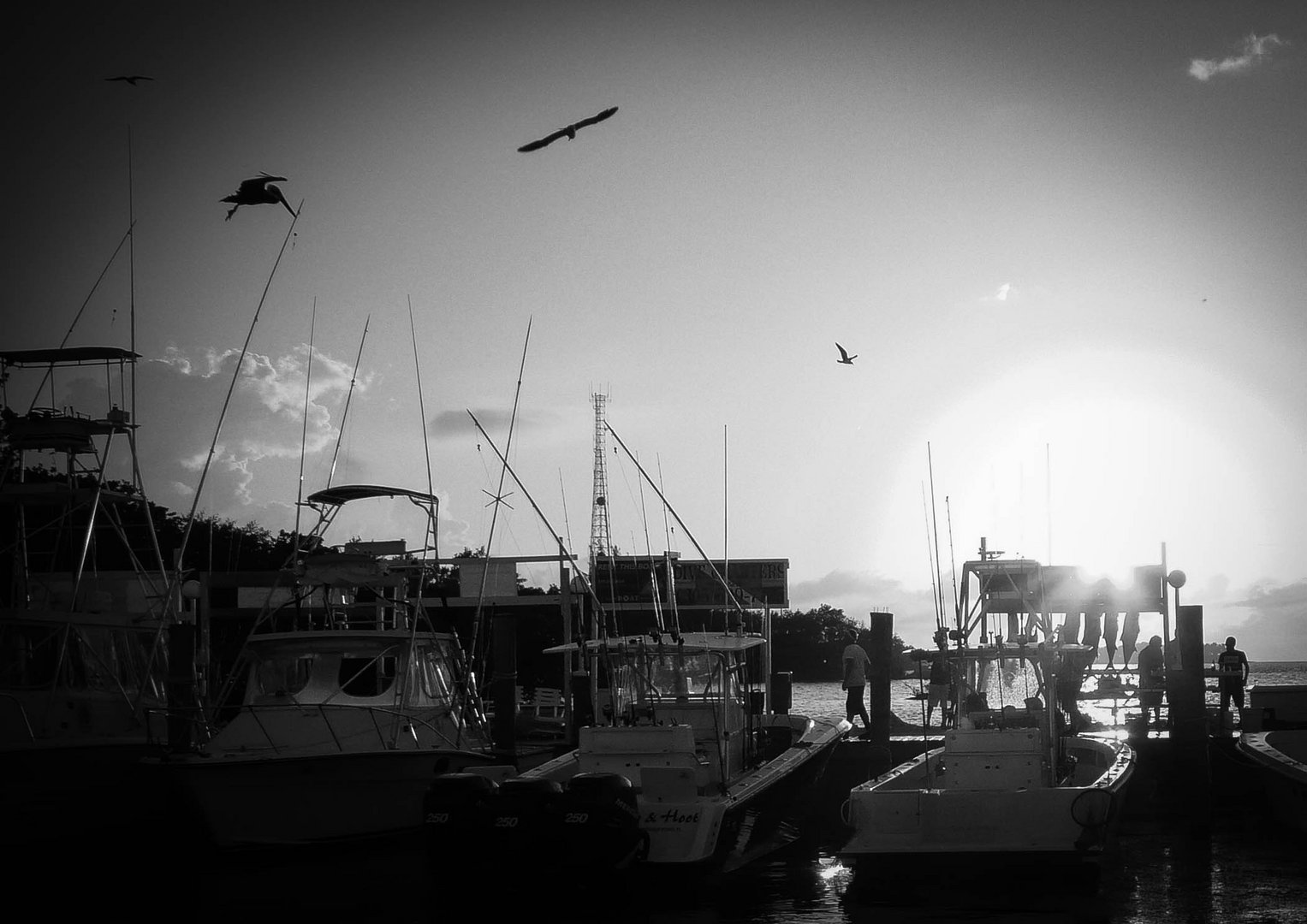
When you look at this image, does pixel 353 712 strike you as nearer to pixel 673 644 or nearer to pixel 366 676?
pixel 366 676

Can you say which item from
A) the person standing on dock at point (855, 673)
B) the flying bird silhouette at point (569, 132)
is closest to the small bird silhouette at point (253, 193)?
the flying bird silhouette at point (569, 132)

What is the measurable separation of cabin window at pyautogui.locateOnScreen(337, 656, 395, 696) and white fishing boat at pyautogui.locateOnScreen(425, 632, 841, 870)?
2.67 meters

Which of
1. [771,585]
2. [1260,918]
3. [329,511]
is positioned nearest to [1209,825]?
[1260,918]

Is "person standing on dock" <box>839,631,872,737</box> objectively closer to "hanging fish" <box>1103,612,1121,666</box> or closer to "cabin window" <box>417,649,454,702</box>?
"hanging fish" <box>1103,612,1121,666</box>

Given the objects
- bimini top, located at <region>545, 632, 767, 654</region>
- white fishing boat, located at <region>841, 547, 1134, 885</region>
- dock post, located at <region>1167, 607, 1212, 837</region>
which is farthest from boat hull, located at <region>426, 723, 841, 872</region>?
dock post, located at <region>1167, 607, 1212, 837</region>

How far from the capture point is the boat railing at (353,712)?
1614cm

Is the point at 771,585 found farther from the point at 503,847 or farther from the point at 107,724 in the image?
the point at 503,847

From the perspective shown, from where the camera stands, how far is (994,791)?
12.4 meters

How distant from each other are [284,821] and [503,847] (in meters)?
4.76

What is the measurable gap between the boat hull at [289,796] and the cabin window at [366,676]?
5.30ft

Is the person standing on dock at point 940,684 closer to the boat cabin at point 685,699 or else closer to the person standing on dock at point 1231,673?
the boat cabin at point 685,699

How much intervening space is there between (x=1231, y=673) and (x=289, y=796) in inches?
574

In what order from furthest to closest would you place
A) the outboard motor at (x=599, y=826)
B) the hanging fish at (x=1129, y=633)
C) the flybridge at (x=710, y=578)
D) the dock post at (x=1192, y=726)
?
the flybridge at (x=710, y=578) → the hanging fish at (x=1129, y=633) → the dock post at (x=1192, y=726) → the outboard motor at (x=599, y=826)

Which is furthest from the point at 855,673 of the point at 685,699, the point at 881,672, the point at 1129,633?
the point at 685,699
